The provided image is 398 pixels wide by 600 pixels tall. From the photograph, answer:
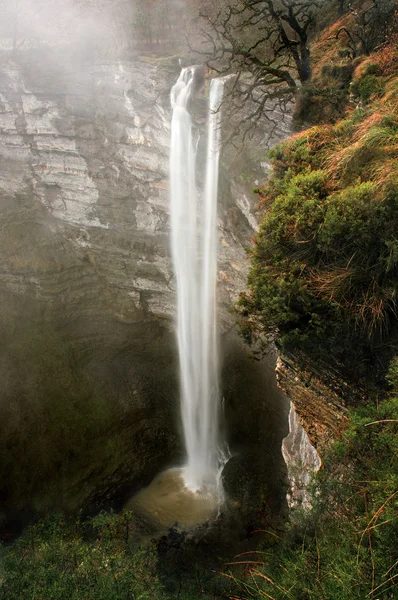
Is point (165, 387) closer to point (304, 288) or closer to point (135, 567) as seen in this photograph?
point (135, 567)

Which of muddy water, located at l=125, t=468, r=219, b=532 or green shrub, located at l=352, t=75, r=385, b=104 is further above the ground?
green shrub, located at l=352, t=75, r=385, b=104

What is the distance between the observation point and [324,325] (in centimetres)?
479

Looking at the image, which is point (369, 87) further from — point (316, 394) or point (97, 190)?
point (97, 190)

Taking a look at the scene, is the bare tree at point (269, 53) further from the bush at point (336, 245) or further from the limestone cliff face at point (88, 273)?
the limestone cliff face at point (88, 273)

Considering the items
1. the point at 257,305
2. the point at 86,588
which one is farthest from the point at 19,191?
the point at 86,588

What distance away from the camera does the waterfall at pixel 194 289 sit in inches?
474

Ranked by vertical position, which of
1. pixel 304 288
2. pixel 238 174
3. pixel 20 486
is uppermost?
pixel 238 174

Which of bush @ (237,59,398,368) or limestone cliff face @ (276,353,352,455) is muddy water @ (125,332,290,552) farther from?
bush @ (237,59,398,368)

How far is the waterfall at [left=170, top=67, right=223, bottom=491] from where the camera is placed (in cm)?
1205

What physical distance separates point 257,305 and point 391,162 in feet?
8.38

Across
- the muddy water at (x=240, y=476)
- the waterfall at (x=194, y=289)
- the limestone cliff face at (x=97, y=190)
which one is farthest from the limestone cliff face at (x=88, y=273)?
the muddy water at (x=240, y=476)

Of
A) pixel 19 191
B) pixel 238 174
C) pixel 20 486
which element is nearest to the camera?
pixel 238 174

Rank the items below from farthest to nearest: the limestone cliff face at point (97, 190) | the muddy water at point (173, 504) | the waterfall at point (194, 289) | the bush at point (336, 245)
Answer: the limestone cliff face at point (97, 190)
the waterfall at point (194, 289)
the muddy water at point (173, 504)
the bush at point (336, 245)

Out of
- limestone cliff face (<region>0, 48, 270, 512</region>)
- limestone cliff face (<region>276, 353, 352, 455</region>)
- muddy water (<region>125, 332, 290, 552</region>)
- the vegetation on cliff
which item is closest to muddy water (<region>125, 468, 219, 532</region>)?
muddy water (<region>125, 332, 290, 552</region>)
